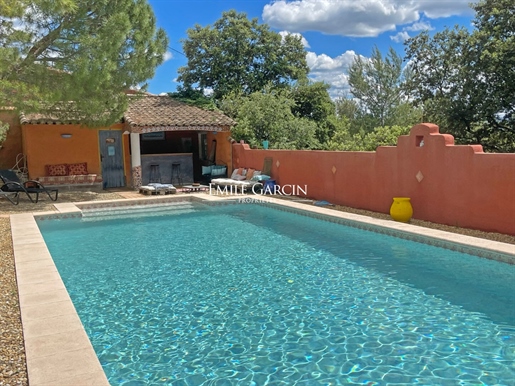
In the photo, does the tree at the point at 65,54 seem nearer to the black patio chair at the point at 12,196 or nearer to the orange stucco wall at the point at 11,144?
the black patio chair at the point at 12,196

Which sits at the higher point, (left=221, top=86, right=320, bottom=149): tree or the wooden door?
(left=221, top=86, right=320, bottom=149): tree

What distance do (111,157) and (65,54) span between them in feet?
21.1

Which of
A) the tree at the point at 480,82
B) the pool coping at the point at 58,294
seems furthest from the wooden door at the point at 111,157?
the tree at the point at 480,82

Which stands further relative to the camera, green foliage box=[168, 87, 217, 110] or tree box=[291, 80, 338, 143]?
tree box=[291, 80, 338, 143]

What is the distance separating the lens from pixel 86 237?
442 inches

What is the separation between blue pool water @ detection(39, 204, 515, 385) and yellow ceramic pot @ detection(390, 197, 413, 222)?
104 centimetres

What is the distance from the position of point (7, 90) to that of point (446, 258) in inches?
469

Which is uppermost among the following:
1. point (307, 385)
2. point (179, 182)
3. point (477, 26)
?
point (477, 26)

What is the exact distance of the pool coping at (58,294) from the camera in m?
3.99

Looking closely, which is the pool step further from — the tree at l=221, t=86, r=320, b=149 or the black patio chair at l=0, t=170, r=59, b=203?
the tree at l=221, t=86, r=320, b=149

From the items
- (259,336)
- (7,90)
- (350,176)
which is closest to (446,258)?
(259,336)

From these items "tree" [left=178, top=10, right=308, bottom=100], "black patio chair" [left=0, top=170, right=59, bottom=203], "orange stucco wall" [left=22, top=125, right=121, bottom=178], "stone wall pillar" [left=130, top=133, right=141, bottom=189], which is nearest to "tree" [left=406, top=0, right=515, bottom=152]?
"tree" [left=178, top=10, right=308, bottom=100]

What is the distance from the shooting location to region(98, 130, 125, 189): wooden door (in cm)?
1925

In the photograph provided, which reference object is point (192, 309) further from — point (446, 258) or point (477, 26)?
point (477, 26)
